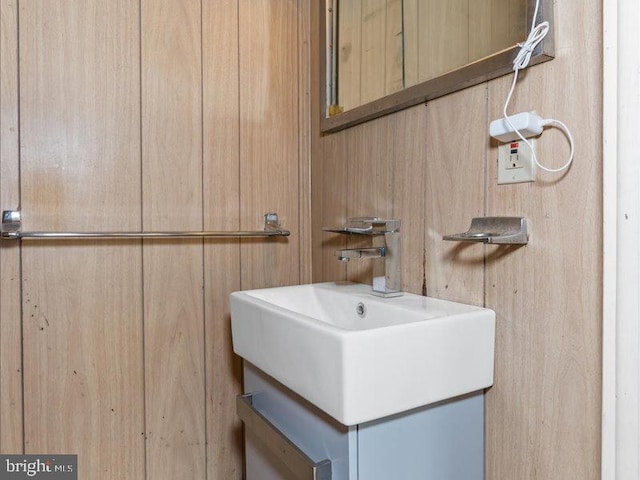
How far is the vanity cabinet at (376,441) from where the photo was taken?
716 mm

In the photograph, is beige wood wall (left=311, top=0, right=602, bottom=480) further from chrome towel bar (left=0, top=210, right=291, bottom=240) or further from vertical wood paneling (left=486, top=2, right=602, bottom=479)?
chrome towel bar (left=0, top=210, right=291, bottom=240)

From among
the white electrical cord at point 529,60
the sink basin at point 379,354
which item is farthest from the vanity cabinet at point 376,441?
the white electrical cord at point 529,60

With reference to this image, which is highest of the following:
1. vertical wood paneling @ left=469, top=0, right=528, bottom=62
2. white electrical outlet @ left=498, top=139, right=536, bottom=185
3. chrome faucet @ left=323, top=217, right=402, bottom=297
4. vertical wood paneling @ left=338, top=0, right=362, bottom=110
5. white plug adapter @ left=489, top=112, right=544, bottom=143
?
vertical wood paneling @ left=338, top=0, right=362, bottom=110

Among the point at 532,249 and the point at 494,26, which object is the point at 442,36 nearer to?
the point at 494,26

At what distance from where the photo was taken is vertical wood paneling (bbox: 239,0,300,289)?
130 cm

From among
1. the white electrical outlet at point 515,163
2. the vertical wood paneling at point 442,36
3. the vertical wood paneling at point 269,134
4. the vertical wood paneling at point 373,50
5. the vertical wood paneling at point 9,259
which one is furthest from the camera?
the vertical wood paneling at point 269,134

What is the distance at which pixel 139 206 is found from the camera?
3.82 ft

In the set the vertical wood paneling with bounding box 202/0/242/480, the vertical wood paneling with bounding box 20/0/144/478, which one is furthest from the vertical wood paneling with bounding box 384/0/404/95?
the vertical wood paneling with bounding box 20/0/144/478

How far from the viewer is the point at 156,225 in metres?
1.18

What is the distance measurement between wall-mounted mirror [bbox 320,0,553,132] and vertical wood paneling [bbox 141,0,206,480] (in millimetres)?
400

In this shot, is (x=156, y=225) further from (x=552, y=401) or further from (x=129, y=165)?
(x=552, y=401)

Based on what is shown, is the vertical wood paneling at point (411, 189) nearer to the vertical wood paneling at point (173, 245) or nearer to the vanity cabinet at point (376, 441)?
the vanity cabinet at point (376, 441)

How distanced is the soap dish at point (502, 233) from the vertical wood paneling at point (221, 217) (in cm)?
70

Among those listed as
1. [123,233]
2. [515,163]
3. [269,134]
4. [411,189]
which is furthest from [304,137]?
[515,163]
